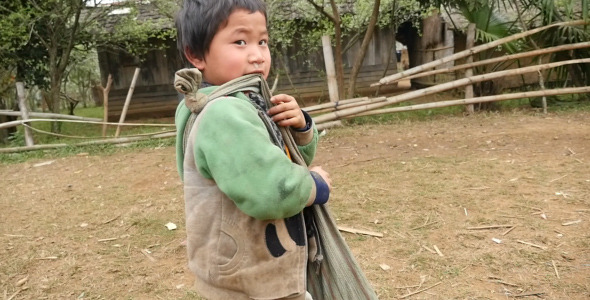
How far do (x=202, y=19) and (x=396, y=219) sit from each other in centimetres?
283

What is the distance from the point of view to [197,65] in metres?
1.23

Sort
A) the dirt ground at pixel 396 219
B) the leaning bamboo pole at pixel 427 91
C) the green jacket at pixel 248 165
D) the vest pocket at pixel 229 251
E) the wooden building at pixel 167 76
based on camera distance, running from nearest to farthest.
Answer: the green jacket at pixel 248 165, the vest pocket at pixel 229 251, the dirt ground at pixel 396 219, the leaning bamboo pole at pixel 427 91, the wooden building at pixel 167 76

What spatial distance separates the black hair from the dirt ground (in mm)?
1970

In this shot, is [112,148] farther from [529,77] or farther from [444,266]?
[529,77]

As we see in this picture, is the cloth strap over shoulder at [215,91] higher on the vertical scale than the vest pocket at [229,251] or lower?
higher

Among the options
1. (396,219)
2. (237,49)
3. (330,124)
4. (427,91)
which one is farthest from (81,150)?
(237,49)

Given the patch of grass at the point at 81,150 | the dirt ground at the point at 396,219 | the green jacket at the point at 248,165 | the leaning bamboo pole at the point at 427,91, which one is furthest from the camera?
the patch of grass at the point at 81,150

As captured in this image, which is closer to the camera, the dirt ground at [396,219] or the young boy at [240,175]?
the young boy at [240,175]

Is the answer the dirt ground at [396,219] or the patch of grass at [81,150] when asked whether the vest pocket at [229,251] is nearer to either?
the dirt ground at [396,219]

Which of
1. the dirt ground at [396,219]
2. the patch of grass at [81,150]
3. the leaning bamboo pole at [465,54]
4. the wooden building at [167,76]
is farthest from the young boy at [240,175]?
the wooden building at [167,76]

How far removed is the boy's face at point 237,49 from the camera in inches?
45.7

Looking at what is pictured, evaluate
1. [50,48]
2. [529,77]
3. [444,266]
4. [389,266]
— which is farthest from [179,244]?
[529,77]

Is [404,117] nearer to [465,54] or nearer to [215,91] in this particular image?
[465,54]

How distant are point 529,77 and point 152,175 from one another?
9.52m
